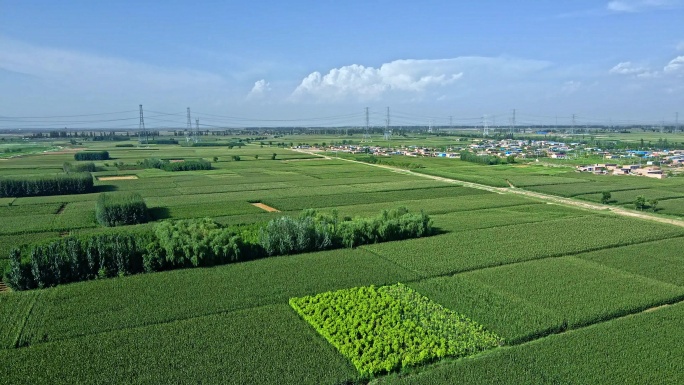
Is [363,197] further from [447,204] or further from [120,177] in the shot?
[120,177]

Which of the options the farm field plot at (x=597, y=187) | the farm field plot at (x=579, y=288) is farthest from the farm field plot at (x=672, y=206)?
the farm field plot at (x=579, y=288)

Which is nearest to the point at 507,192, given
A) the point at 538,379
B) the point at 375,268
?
the point at 375,268

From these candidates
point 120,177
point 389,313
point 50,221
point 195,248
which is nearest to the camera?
point 389,313

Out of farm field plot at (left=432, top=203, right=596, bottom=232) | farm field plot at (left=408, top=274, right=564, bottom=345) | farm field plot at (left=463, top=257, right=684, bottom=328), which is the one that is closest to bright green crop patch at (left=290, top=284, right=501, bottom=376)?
farm field plot at (left=408, top=274, right=564, bottom=345)

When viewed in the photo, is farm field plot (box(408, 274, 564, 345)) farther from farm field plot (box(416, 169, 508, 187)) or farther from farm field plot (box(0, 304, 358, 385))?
farm field plot (box(416, 169, 508, 187))

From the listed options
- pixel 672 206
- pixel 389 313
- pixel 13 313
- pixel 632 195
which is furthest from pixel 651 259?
pixel 13 313

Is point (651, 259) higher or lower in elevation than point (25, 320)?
lower

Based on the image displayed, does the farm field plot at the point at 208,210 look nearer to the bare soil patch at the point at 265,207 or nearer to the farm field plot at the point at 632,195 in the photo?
the bare soil patch at the point at 265,207
